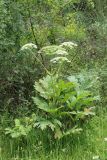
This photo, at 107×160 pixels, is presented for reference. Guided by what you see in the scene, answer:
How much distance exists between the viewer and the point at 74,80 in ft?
20.0

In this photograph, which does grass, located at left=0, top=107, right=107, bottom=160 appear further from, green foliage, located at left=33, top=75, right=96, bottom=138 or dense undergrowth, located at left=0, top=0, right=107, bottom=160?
green foliage, located at left=33, top=75, right=96, bottom=138

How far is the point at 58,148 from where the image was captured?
18.3 ft

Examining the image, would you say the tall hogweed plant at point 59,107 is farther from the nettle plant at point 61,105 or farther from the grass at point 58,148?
the grass at point 58,148

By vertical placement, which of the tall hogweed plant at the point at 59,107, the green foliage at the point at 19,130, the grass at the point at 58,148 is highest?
the tall hogweed plant at the point at 59,107

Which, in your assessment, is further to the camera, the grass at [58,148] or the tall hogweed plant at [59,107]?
the tall hogweed plant at [59,107]

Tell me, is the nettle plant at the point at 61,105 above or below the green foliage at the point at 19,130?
above

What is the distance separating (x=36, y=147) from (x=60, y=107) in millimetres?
610

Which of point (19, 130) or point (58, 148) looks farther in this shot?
point (19, 130)

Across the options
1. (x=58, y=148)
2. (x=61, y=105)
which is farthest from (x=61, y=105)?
(x=58, y=148)

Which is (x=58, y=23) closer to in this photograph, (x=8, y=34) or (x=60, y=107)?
(x=8, y=34)

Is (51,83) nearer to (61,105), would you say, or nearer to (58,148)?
(61,105)

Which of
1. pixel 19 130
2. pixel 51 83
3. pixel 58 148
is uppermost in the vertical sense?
pixel 51 83

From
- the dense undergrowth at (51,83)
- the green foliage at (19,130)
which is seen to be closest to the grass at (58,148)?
the dense undergrowth at (51,83)

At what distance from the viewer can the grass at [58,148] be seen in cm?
543
